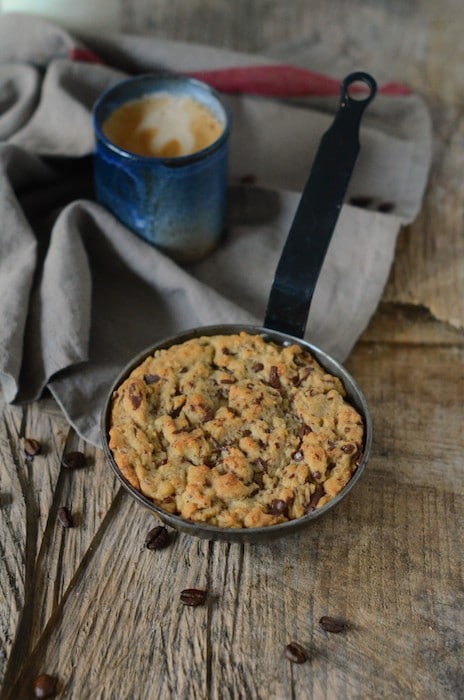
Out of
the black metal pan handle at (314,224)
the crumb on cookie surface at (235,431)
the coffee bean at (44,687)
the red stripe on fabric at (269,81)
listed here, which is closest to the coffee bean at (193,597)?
the crumb on cookie surface at (235,431)

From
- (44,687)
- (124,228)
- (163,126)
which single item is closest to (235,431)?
(44,687)

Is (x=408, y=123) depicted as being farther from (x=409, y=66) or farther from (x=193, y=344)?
(x=193, y=344)

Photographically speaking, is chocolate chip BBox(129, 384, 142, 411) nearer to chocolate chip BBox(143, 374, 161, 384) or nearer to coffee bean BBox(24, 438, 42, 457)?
chocolate chip BBox(143, 374, 161, 384)

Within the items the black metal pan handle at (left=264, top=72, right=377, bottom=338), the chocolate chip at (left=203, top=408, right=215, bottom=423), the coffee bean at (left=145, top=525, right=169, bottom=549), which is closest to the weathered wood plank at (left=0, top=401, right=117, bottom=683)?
the coffee bean at (left=145, top=525, right=169, bottom=549)

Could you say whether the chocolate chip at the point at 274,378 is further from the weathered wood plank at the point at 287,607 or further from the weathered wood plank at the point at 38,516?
the weathered wood plank at the point at 38,516

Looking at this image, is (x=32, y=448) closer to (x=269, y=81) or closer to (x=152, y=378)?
(x=152, y=378)
